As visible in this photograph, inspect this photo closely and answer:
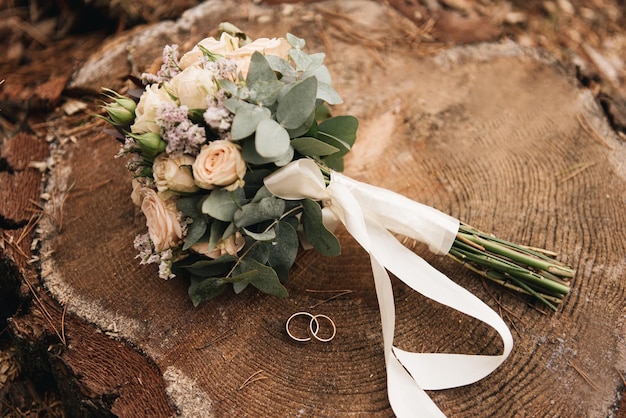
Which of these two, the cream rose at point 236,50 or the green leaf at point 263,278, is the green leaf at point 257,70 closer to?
the cream rose at point 236,50

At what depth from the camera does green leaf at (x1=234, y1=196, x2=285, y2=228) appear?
156 centimetres

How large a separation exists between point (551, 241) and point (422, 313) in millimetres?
492

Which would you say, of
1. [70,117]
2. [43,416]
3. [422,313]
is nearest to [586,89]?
[422,313]

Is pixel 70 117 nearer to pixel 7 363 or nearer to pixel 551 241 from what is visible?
pixel 7 363

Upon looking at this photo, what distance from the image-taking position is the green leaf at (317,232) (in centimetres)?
164

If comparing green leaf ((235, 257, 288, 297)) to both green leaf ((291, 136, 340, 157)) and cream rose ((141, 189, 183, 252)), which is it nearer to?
cream rose ((141, 189, 183, 252))

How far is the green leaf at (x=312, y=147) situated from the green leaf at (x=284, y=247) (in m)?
0.21

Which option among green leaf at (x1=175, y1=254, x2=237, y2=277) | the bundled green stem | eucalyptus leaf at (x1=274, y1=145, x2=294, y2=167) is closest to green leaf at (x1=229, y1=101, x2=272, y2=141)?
eucalyptus leaf at (x1=274, y1=145, x2=294, y2=167)

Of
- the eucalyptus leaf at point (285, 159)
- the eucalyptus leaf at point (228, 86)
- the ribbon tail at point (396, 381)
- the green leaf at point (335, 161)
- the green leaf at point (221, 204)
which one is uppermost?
the eucalyptus leaf at point (228, 86)

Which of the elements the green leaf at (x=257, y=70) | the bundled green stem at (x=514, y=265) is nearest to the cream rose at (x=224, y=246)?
the green leaf at (x=257, y=70)

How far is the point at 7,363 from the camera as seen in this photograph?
2.09 metres

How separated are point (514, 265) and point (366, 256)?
0.45 metres

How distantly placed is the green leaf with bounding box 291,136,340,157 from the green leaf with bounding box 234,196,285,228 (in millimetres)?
159

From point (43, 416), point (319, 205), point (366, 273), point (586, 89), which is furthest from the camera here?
point (586, 89)
